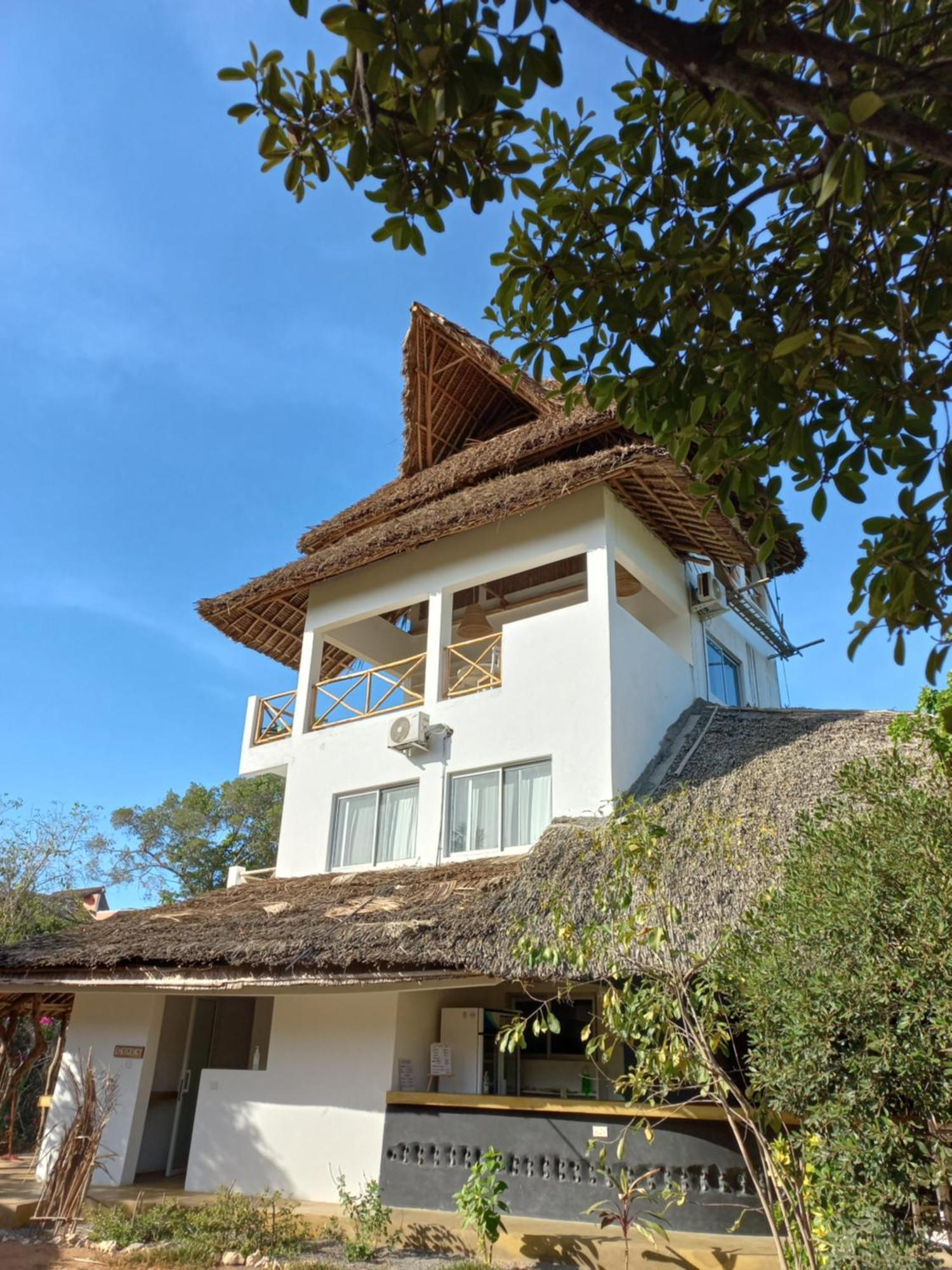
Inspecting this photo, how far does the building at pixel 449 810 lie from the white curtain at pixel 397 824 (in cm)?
4

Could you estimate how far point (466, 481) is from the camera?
1374cm

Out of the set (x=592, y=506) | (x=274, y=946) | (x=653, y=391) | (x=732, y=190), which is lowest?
(x=274, y=946)

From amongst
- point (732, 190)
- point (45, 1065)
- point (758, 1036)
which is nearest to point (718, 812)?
point (758, 1036)

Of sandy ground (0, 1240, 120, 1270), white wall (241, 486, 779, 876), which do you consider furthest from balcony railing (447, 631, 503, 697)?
sandy ground (0, 1240, 120, 1270)

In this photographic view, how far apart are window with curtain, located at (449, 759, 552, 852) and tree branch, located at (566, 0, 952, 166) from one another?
8395mm

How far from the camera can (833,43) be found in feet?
8.89

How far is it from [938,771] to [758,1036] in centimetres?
218

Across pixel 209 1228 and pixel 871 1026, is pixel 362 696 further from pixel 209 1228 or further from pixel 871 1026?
pixel 871 1026

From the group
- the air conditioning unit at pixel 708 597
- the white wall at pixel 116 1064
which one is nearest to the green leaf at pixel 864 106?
the air conditioning unit at pixel 708 597

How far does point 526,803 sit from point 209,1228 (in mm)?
5151

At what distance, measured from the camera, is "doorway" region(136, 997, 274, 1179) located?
36.7 ft

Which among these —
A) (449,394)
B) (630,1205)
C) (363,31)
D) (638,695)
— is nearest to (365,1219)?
(630,1205)

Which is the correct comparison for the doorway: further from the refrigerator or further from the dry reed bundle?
the refrigerator

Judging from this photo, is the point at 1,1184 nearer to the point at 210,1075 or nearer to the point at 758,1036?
the point at 210,1075
